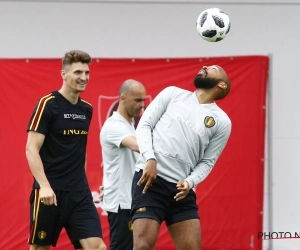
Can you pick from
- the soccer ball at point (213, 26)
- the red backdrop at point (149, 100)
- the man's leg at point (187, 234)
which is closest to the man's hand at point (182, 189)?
the man's leg at point (187, 234)

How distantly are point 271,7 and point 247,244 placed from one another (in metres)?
2.87

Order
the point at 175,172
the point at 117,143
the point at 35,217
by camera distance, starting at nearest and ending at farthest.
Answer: the point at 175,172
the point at 35,217
the point at 117,143

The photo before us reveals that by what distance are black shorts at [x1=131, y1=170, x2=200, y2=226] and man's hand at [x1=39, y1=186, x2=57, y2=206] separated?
65 cm

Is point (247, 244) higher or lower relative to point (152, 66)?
lower

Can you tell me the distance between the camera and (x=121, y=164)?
291 inches

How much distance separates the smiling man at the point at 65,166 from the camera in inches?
262

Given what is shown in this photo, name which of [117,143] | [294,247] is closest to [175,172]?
[117,143]

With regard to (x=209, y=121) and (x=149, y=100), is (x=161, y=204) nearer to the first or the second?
(x=209, y=121)

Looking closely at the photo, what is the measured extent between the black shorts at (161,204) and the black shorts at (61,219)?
72 centimetres

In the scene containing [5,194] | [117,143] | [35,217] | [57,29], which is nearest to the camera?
[35,217]

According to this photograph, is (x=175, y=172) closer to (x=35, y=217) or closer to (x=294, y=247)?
(x=35, y=217)

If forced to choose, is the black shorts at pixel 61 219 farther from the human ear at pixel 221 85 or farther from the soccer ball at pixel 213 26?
the soccer ball at pixel 213 26

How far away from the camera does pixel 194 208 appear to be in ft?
20.4

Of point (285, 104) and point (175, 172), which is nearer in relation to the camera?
point (175, 172)
